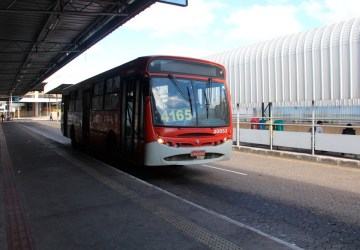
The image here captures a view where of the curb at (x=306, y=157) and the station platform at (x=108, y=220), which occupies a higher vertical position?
the curb at (x=306, y=157)

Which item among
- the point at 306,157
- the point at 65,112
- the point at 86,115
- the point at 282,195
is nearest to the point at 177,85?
the point at 282,195

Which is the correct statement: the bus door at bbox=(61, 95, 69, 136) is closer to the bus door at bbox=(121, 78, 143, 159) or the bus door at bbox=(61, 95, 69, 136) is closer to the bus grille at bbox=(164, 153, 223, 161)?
the bus door at bbox=(121, 78, 143, 159)

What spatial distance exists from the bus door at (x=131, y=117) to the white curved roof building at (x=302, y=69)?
909cm

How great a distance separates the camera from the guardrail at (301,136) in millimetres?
11819

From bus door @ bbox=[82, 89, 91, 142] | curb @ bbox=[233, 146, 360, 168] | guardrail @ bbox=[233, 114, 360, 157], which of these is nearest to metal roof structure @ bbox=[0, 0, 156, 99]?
bus door @ bbox=[82, 89, 91, 142]

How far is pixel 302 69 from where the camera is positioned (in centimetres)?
1599

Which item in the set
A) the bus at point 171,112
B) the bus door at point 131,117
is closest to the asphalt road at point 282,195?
the bus at point 171,112

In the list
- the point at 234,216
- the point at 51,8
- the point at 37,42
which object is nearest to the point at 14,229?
the point at 234,216

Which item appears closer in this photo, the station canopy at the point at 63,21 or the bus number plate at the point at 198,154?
the bus number plate at the point at 198,154

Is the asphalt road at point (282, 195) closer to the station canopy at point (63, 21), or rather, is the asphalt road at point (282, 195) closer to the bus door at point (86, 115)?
the bus door at point (86, 115)

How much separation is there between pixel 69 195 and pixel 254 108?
12919mm

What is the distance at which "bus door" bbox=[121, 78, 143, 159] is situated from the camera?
888 cm

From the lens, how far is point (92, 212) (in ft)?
19.4

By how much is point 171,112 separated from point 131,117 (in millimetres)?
1323
